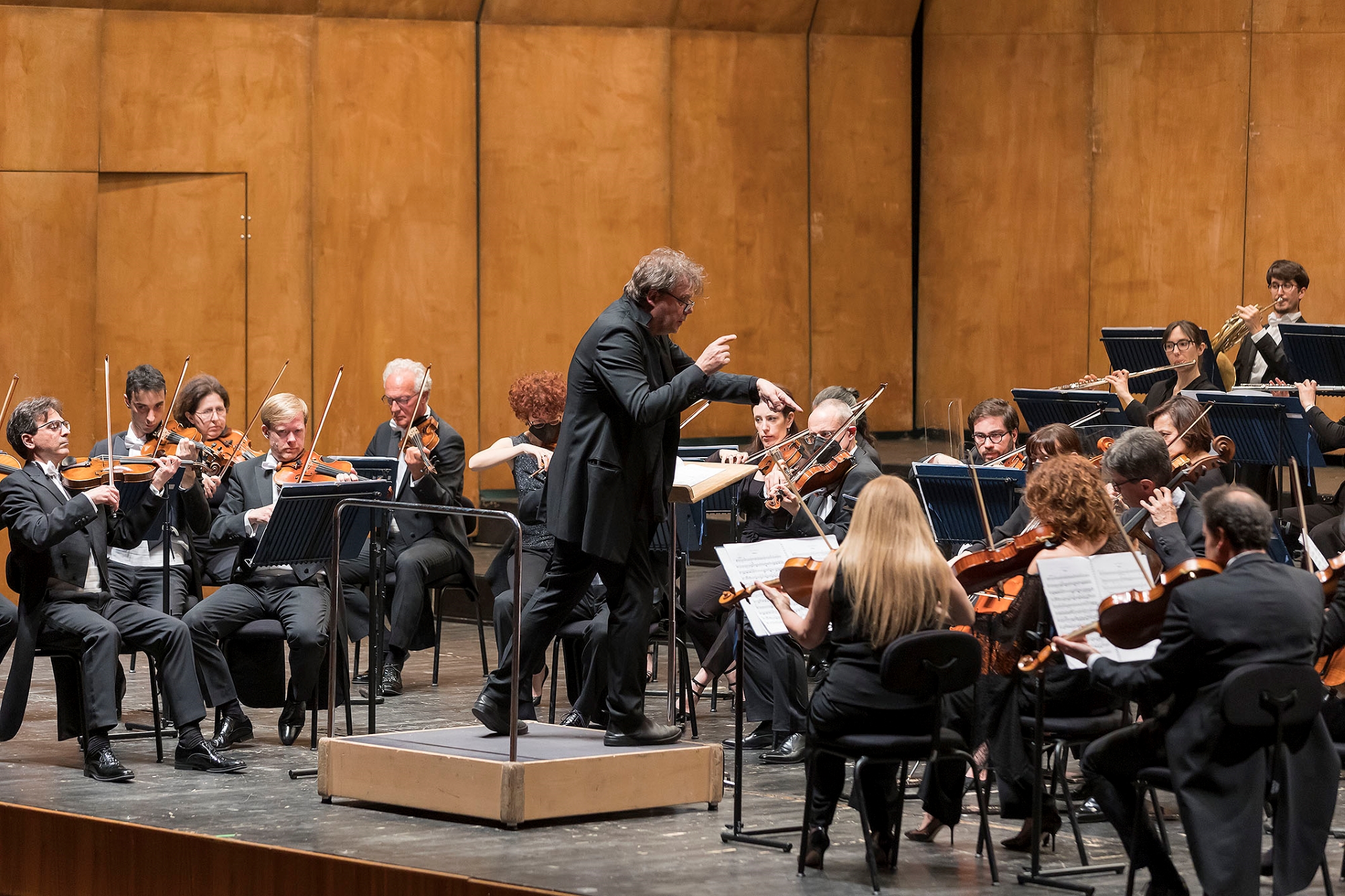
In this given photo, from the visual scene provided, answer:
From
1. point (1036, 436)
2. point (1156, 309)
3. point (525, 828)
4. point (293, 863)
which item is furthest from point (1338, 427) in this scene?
point (293, 863)

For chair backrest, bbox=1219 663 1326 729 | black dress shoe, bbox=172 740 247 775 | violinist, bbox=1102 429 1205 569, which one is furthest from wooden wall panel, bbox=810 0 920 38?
chair backrest, bbox=1219 663 1326 729

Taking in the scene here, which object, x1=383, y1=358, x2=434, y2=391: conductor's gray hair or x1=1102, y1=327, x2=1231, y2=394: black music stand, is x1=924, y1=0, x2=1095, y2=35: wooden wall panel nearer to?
x1=1102, y1=327, x2=1231, y2=394: black music stand

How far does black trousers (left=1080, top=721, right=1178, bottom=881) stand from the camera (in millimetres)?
3680

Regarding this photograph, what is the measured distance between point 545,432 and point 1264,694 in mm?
3142

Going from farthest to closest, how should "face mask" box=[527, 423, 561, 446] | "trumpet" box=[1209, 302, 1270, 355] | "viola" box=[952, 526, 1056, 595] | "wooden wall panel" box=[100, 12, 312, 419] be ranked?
"wooden wall panel" box=[100, 12, 312, 419] → "trumpet" box=[1209, 302, 1270, 355] → "face mask" box=[527, 423, 561, 446] → "viola" box=[952, 526, 1056, 595]

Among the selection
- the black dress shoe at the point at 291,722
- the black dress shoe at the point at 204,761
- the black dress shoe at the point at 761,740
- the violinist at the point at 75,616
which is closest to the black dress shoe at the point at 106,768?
the violinist at the point at 75,616

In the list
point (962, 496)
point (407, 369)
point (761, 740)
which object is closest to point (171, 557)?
point (407, 369)

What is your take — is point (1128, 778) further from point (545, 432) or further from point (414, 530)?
point (414, 530)

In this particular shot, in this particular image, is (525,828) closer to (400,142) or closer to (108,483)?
(108,483)

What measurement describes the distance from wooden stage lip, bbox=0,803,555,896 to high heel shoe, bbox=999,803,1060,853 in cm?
125

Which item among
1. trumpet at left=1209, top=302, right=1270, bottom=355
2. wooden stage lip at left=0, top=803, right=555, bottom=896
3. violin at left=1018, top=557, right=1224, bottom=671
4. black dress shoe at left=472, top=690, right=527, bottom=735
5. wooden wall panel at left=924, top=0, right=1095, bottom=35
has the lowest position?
wooden stage lip at left=0, top=803, right=555, bottom=896

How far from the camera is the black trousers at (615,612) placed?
4473 millimetres

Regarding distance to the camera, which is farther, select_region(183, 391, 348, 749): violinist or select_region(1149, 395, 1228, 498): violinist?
select_region(183, 391, 348, 749): violinist

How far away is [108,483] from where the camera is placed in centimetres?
532
